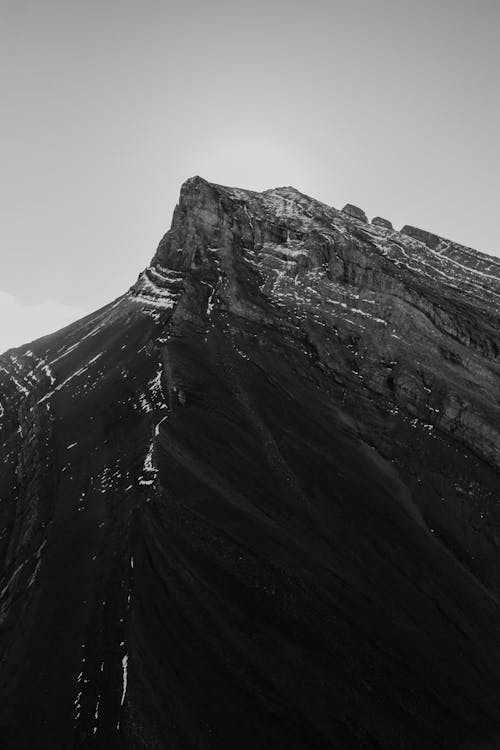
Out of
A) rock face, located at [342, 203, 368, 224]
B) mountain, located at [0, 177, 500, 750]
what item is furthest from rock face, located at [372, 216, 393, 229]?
mountain, located at [0, 177, 500, 750]

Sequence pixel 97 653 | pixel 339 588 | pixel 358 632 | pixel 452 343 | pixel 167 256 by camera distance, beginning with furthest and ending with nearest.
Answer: pixel 167 256
pixel 452 343
pixel 339 588
pixel 358 632
pixel 97 653

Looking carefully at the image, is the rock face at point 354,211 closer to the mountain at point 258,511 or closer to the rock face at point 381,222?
the rock face at point 381,222

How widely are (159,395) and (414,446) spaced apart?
46.1 m

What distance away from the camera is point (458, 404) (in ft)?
290

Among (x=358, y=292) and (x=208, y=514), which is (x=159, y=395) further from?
(x=358, y=292)

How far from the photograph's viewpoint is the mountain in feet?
129

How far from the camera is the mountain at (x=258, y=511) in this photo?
39312mm

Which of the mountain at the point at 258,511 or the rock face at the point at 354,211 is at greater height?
the rock face at the point at 354,211

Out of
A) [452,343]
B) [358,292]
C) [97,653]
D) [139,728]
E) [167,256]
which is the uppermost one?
[167,256]

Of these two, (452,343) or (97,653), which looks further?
(452,343)

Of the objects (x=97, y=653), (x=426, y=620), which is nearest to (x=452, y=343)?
(x=426, y=620)

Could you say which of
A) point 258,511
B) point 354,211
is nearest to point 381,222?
point 354,211

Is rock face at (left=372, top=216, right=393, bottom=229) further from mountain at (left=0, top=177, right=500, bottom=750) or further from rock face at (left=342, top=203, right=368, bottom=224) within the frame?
mountain at (left=0, top=177, right=500, bottom=750)

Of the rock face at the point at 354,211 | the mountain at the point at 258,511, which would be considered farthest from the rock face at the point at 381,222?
the mountain at the point at 258,511
